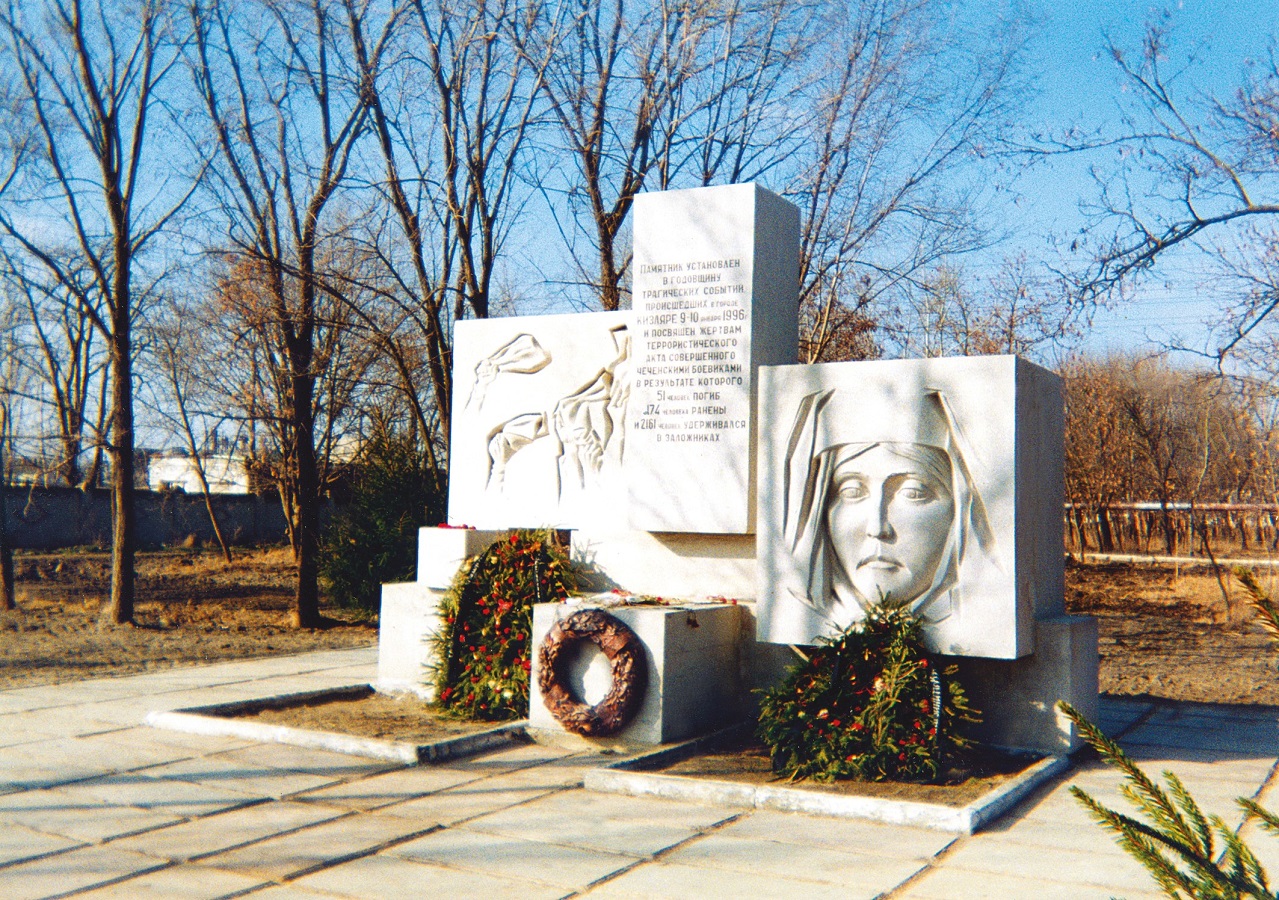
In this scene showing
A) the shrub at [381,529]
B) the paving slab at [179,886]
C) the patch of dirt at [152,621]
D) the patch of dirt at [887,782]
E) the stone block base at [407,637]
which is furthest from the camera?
the shrub at [381,529]

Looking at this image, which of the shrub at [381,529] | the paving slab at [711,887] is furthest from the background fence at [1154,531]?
the paving slab at [711,887]

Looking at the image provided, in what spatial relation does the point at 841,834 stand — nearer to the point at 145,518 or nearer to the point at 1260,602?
the point at 1260,602

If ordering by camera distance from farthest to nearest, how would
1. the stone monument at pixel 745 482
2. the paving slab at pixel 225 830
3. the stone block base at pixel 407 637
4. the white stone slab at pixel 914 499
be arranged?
1. the stone block base at pixel 407 637
2. the stone monument at pixel 745 482
3. the white stone slab at pixel 914 499
4. the paving slab at pixel 225 830

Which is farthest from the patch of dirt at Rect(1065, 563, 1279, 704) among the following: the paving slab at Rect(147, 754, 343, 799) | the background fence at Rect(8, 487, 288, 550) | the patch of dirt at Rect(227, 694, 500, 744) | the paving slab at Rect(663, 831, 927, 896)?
the background fence at Rect(8, 487, 288, 550)

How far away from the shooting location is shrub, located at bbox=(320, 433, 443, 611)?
1482cm

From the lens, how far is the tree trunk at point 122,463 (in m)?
13.5

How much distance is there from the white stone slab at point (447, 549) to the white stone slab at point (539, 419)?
47cm

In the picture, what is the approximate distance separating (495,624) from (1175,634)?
930 cm

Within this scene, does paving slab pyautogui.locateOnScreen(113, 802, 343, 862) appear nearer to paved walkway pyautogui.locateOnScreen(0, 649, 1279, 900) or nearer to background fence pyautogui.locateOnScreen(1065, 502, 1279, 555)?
paved walkway pyautogui.locateOnScreen(0, 649, 1279, 900)

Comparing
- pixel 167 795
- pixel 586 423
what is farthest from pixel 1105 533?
pixel 167 795

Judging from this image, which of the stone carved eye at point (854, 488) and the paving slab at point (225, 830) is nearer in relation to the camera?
the paving slab at point (225, 830)

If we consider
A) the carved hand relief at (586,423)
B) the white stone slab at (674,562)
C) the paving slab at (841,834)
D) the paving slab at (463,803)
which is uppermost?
the carved hand relief at (586,423)

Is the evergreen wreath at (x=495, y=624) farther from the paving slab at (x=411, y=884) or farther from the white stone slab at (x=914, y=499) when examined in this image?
the paving slab at (x=411, y=884)

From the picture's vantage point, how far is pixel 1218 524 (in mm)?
21938
